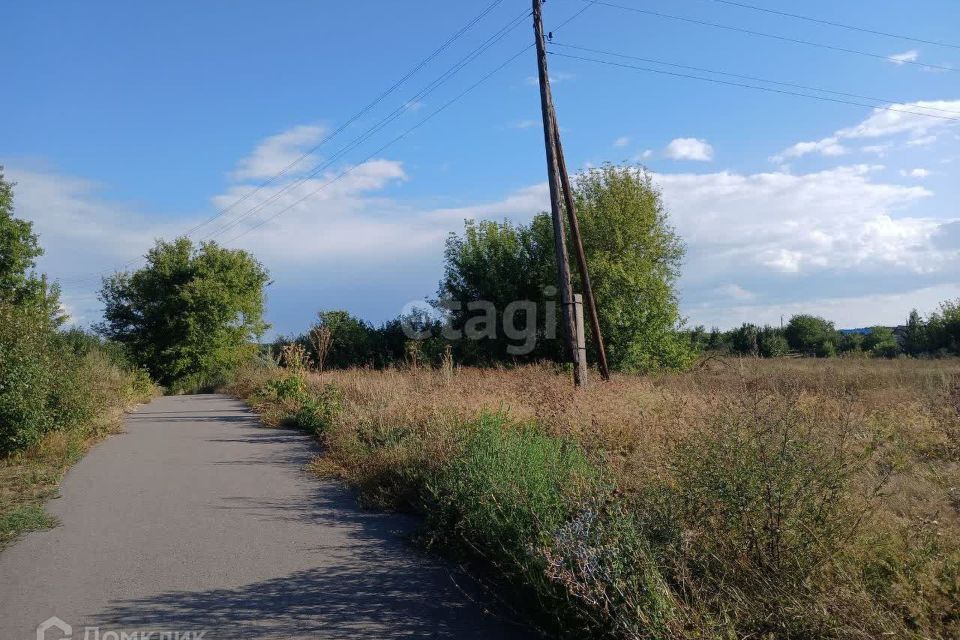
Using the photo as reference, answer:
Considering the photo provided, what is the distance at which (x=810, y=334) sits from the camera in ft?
152

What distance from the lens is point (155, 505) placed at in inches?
334

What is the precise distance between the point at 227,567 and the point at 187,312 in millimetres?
35303

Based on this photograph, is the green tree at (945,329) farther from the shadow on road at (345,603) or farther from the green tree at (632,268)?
the shadow on road at (345,603)

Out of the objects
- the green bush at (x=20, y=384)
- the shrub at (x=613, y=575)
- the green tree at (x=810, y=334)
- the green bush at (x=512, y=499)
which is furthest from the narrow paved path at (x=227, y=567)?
the green tree at (x=810, y=334)

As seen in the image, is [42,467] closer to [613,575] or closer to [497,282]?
[613,575]

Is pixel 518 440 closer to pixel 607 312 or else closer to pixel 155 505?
pixel 155 505

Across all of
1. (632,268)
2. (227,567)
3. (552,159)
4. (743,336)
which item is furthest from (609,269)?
(227,567)

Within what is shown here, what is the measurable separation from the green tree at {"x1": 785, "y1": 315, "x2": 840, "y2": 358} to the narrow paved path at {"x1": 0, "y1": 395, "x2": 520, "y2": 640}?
43.3 m

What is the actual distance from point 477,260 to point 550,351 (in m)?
6.70

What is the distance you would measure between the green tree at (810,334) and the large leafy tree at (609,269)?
61.0 feet

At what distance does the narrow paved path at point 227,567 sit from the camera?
188 inches

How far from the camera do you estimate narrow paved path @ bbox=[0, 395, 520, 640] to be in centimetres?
478

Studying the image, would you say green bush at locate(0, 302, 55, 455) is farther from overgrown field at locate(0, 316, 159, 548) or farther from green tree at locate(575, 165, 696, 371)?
green tree at locate(575, 165, 696, 371)

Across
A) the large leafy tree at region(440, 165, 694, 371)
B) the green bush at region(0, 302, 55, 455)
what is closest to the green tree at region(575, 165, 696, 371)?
the large leafy tree at region(440, 165, 694, 371)
